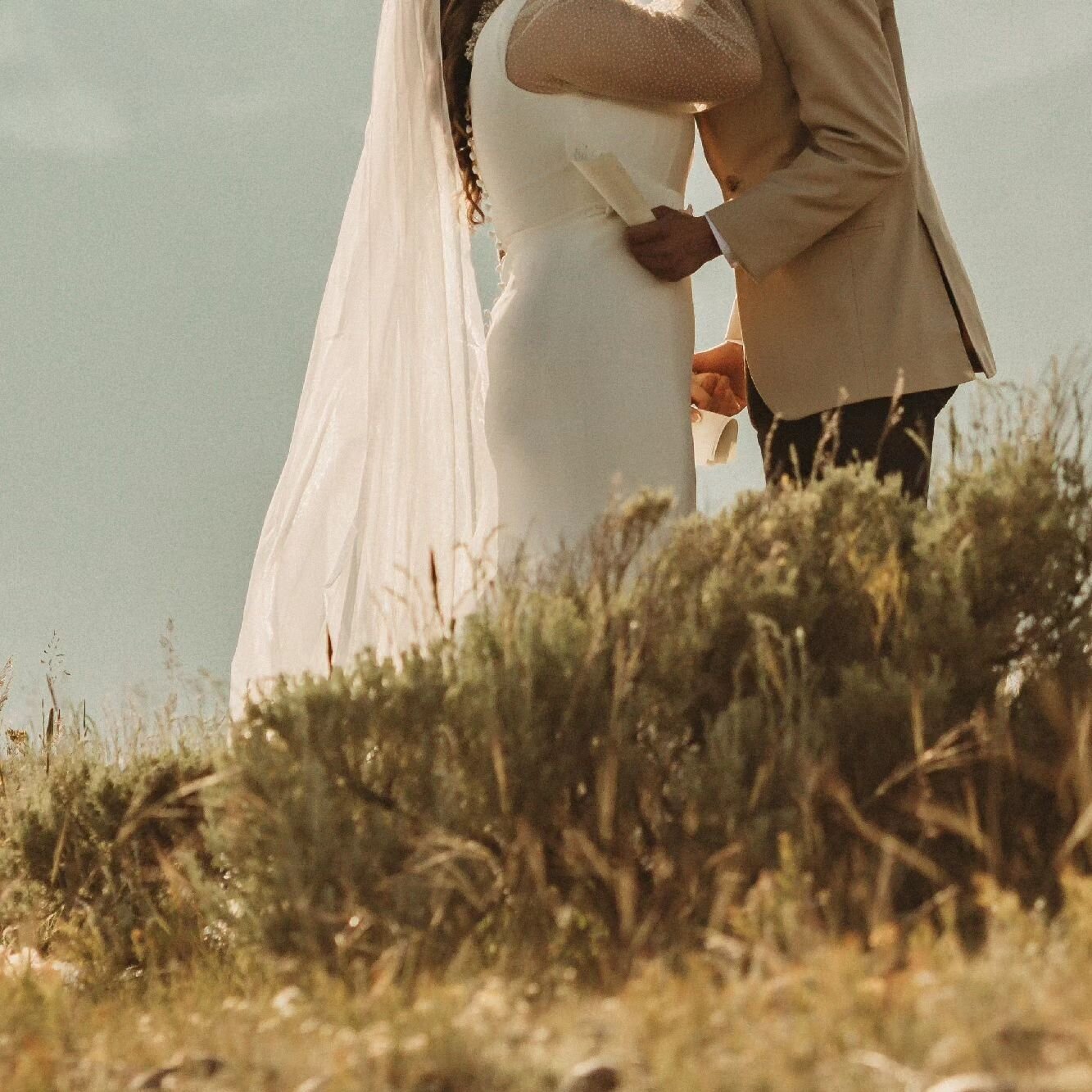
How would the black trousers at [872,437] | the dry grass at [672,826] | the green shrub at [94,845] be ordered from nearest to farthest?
the dry grass at [672,826]
the green shrub at [94,845]
the black trousers at [872,437]

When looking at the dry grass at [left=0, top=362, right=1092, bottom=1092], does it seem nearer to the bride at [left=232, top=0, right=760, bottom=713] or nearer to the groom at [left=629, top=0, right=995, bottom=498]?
the bride at [left=232, top=0, right=760, bottom=713]

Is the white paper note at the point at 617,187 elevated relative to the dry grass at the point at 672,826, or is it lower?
elevated

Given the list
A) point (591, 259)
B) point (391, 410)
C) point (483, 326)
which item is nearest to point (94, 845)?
point (391, 410)

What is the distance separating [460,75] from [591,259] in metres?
0.89

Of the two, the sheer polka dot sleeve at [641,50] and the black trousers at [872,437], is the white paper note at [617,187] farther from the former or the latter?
the black trousers at [872,437]

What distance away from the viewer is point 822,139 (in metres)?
4.17

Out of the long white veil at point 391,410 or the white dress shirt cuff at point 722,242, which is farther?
the long white veil at point 391,410

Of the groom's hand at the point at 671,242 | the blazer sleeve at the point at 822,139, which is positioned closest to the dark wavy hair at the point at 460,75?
the groom's hand at the point at 671,242

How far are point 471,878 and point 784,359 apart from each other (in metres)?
2.03

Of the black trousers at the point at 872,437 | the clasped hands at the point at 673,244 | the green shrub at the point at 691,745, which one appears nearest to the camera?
the green shrub at the point at 691,745

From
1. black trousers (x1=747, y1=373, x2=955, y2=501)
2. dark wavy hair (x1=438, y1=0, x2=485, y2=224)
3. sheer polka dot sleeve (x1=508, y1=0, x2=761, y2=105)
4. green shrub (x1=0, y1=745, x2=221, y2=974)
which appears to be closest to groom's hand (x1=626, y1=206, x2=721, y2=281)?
sheer polka dot sleeve (x1=508, y1=0, x2=761, y2=105)

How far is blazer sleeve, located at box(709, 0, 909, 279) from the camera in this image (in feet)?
13.5

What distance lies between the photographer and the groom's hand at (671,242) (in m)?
4.09

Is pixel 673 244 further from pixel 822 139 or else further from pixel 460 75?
pixel 460 75
